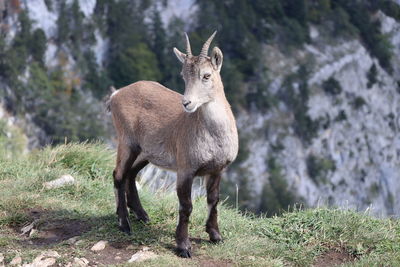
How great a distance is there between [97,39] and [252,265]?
77.6 meters

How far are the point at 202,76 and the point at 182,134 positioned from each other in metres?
0.74

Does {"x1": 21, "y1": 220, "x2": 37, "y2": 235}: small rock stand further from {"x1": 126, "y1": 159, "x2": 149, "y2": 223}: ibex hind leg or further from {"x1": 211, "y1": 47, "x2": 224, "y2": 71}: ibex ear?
{"x1": 211, "y1": 47, "x2": 224, "y2": 71}: ibex ear

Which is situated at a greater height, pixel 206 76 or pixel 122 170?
pixel 206 76

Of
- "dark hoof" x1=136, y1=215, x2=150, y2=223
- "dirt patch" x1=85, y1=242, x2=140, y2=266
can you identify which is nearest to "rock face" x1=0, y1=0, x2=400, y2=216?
"dark hoof" x1=136, y1=215, x2=150, y2=223

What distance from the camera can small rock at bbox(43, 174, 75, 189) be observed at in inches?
394

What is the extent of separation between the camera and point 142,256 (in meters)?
7.68

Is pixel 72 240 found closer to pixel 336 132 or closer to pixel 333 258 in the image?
pixel 333 258

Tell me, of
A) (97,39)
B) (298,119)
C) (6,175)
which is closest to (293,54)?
(298,119)

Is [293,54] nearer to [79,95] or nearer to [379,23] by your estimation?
[379,23]

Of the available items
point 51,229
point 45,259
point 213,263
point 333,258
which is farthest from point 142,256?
point 333,258

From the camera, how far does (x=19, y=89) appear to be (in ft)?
234

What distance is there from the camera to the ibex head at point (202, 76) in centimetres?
772

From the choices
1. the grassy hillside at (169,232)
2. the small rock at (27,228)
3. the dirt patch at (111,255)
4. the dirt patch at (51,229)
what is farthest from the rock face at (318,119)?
the dirt patch at (111,255)

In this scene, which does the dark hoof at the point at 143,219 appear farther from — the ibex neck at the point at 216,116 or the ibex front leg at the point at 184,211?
the ibex neck at the point at 216,116
